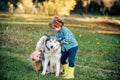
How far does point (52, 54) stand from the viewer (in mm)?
2910

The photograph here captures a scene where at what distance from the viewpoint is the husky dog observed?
283 centimetres

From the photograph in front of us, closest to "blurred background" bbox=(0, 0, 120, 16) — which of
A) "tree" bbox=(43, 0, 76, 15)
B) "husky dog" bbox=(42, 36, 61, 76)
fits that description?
"tree" bbox=(43, 0, 76, 15)

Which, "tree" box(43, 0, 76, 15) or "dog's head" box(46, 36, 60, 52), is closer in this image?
"dog's head" box(46, 36, 60, 52)

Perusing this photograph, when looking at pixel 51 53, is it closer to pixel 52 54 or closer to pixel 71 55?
pixel 52 54

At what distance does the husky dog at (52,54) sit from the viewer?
2.83m

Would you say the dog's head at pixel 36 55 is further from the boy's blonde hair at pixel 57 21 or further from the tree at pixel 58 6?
the tree at pixel 58 6

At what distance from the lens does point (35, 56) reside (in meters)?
2.99

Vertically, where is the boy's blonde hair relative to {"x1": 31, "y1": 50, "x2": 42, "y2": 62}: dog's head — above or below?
above

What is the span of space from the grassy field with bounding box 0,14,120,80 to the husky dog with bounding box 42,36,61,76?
0.06 m

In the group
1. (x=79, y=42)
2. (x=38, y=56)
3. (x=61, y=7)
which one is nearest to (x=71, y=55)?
(x=38, y=56)

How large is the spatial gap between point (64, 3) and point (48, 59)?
21.1 inches

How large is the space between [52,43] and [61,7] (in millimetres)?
532

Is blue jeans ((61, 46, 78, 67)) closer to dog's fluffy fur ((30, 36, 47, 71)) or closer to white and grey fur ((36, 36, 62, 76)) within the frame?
white and grey fur ((36, 36, 62, 76))

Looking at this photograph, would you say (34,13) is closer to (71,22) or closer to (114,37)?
(71,22)
